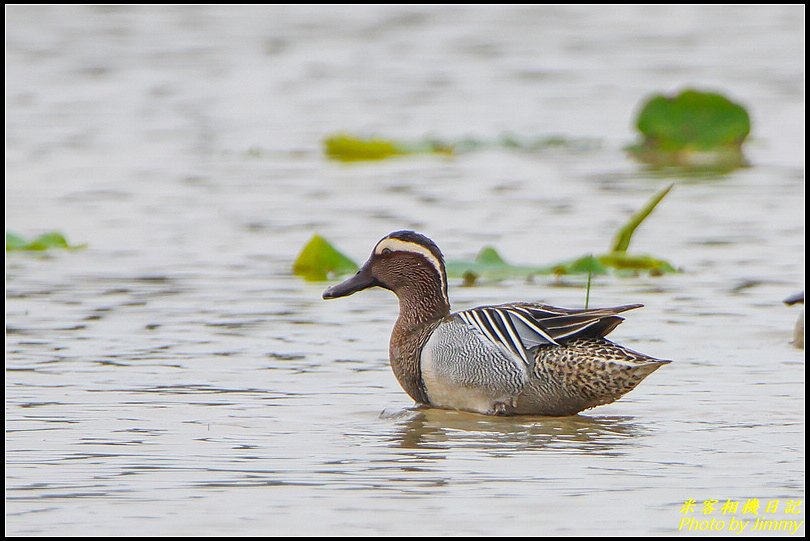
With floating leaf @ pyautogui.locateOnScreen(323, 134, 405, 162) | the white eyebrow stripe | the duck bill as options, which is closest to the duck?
the white eyebrow stripe

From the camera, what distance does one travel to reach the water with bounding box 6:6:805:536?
20.3ft

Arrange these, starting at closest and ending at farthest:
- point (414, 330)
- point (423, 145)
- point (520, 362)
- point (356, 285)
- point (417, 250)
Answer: point (520, 362) → point (414, 330) → point (417, 250) → point (356, 285) → point (423, 145)

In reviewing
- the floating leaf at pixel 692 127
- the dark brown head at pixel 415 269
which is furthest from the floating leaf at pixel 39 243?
the floating leaf at pixel 692 127

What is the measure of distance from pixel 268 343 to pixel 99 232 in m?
3.94

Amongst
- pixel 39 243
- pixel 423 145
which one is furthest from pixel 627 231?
pixel 423 145

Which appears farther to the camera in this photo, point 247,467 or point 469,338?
point 469,338

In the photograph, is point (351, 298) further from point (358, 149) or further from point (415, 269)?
point (358, 149)

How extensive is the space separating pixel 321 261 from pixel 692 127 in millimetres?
6793

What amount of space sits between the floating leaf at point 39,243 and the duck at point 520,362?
183 inches

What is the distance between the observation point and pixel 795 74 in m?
22.8

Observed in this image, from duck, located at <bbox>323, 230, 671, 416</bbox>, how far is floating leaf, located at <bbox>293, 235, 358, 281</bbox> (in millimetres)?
3185

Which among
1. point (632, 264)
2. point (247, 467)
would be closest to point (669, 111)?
point (632, 264)

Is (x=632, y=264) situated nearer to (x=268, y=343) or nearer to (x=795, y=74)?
(x=268, y=343)

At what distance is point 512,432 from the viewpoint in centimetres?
722
